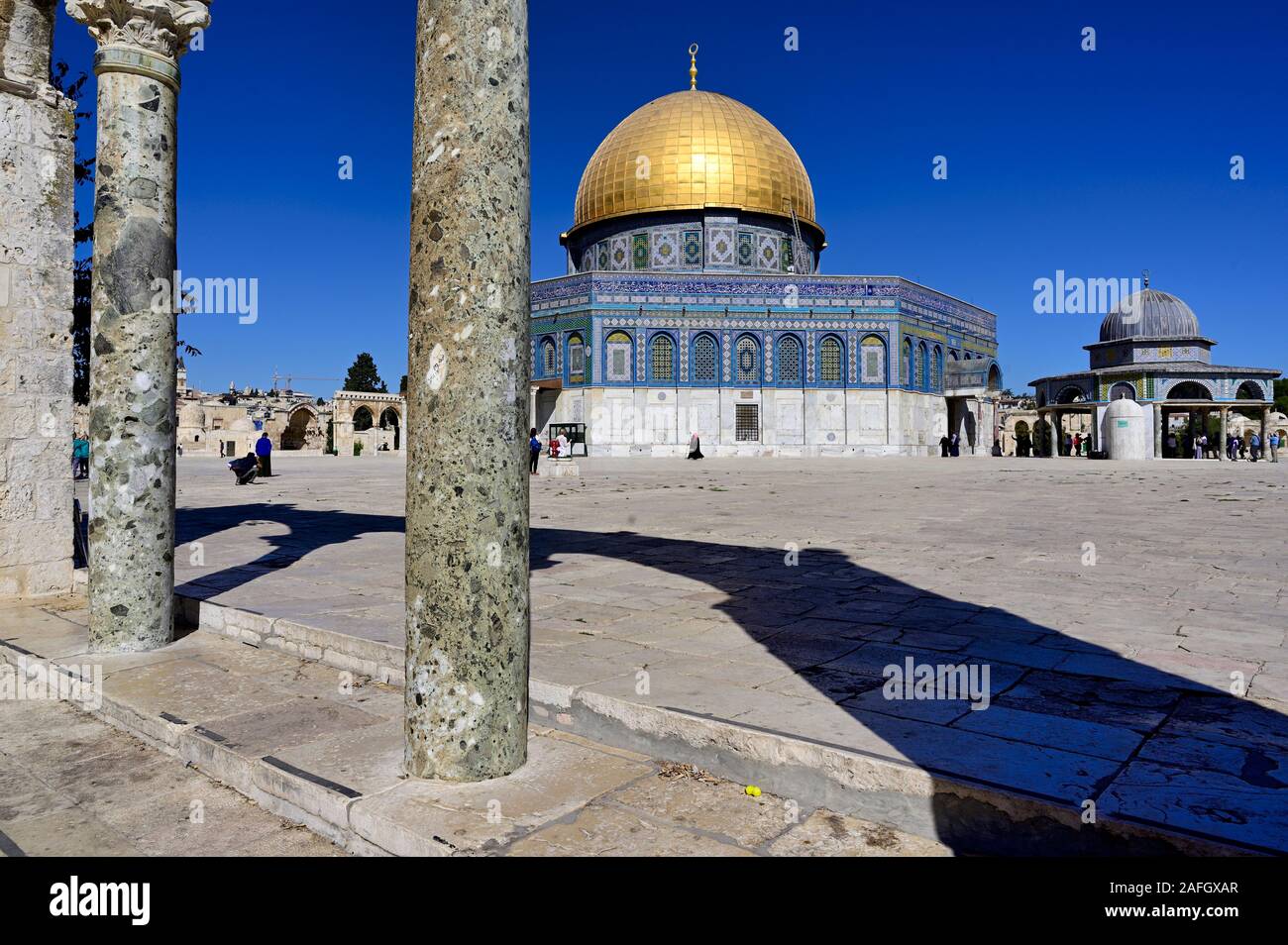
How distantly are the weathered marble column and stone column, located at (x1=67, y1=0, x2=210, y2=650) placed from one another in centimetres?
231

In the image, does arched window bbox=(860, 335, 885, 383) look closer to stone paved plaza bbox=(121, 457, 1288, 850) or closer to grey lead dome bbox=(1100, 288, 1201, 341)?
grey lead dome bbox=(1100, 288, 1201, 341)

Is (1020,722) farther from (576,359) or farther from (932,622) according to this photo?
(576,359)

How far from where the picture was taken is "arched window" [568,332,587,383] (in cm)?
3312

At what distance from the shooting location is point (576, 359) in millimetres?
33500

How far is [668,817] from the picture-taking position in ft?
6.97

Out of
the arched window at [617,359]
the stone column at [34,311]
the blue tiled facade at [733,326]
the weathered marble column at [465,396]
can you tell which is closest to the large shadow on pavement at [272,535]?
the stone column at [34,311]

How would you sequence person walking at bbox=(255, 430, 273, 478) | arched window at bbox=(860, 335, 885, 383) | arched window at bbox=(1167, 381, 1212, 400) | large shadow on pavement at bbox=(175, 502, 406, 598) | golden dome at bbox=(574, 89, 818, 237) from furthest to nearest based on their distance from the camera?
arched window at bbox=(1167, 381, 1212, 400), golden dome at bbox=(574, 89, 818, 237), arched window at bbox=(860, 335, 885, 383), person walking at bbox=(255, 430, 273, 478), large shadow on pavement at bbox=(175, 502, 406, 598)

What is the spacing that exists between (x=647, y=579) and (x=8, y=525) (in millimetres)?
3858

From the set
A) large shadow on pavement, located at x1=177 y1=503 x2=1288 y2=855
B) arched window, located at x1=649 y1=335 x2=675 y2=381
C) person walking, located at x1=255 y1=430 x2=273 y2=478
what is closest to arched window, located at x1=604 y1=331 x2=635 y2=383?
arched window, located at x1=649 y1=335 x2=675 y2=381

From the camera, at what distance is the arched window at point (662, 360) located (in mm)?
32969

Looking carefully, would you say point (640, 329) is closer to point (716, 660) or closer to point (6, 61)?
point (6, 61)

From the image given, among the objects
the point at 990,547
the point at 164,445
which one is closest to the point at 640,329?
the point at 990,547

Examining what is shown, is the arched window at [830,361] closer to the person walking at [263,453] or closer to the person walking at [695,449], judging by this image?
the person walking at [695,449]

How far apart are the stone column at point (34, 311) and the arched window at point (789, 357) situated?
97.0 feet
